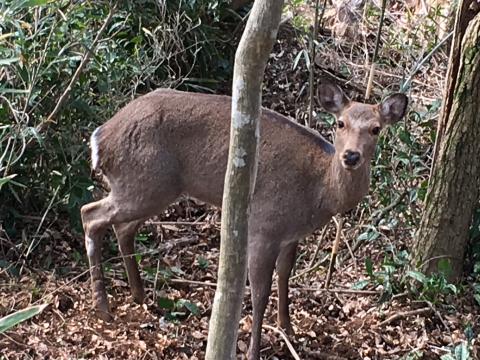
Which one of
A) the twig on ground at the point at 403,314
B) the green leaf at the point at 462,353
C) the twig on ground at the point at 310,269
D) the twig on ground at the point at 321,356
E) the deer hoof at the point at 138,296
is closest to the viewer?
the green leaf at the point at 462,353

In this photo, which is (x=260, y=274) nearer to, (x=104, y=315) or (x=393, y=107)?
(x=104, y=315)

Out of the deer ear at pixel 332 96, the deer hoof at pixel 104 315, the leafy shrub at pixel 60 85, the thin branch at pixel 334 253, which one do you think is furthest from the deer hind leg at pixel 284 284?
the leafy shrub at pixel 60 85

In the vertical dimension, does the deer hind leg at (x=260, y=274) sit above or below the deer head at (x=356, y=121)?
below

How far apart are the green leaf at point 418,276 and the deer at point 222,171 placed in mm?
739

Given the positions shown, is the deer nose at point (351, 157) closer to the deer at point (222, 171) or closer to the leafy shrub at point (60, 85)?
the deer at point (222, 171)

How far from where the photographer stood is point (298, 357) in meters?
5.76

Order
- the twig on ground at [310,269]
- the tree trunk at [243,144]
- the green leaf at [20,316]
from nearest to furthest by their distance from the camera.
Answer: the green leaf at [20,316] → the tree trunk at [243,144] → the twig on ground at [310,269]

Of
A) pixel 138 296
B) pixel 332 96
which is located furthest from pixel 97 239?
pixel 332 96

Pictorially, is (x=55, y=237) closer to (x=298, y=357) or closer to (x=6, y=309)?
(x=6, y=309)

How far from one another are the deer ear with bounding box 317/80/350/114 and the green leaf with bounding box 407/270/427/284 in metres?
1.21

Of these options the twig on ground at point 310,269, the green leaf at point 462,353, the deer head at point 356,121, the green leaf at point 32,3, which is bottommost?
the twig on ground at point 310,269

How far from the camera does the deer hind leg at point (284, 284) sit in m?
6.25

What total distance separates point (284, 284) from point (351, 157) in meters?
1.10

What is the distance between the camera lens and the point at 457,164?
631 cm
